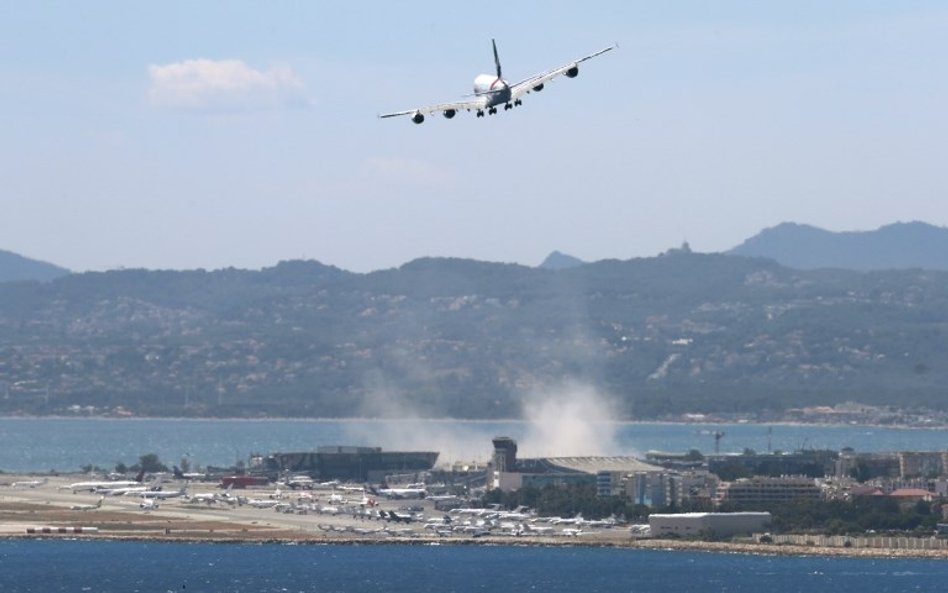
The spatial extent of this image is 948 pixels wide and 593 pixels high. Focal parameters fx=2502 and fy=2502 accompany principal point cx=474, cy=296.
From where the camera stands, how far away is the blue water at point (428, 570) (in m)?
121

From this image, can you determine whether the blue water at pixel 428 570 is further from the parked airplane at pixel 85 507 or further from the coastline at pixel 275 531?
the parked airplane at pixel 85 507

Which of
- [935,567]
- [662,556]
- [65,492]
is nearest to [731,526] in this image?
[662,556]

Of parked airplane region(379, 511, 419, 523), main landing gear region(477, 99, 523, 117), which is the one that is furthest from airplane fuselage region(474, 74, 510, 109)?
parked airplane region(379, 511, 419, 523)

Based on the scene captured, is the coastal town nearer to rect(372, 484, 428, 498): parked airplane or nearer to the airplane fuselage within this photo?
rect(372, 484, 428, 498): parked airplane

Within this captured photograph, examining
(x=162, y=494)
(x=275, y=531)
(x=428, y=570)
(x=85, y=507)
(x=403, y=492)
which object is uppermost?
(x=162, y=494)

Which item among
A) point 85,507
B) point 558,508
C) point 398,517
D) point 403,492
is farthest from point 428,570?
point 403,492

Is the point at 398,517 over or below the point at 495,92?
below

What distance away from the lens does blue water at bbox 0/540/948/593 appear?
121 meters

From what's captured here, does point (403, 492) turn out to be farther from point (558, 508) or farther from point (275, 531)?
point (275, 531)

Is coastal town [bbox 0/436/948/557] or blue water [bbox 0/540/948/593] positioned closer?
blue water [bbox 0/540/948/593]

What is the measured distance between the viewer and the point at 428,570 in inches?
5157

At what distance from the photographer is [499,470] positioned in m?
190

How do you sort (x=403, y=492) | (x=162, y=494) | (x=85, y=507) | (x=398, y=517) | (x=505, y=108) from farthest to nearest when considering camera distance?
(x=162, y=494) → (x=403, y=492) → (x=85, y=507) → (x=398, y=517) → (x=505, y=108)

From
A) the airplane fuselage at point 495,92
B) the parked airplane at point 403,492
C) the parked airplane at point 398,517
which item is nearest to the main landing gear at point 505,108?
the airplane fuselage at point 495,92
